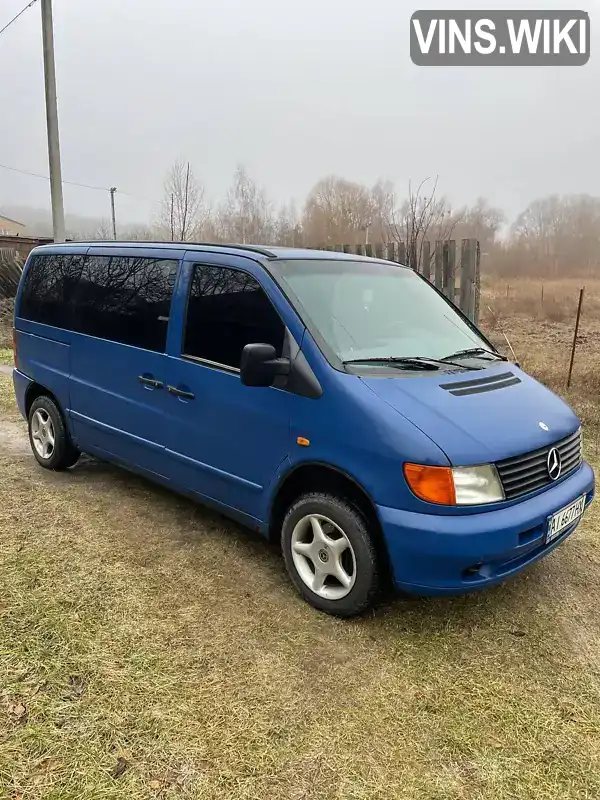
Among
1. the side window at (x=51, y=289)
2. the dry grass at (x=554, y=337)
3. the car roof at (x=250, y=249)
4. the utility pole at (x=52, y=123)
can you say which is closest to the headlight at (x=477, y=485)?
the car roof at (x=250, y=249)

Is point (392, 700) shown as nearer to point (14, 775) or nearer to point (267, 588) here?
point (267, 588)

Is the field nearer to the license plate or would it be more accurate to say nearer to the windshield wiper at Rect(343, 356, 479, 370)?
the license plate

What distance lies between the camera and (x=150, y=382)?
3.91 metres

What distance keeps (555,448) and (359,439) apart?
106 centimetres

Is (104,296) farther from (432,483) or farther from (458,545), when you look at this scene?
(458,545)

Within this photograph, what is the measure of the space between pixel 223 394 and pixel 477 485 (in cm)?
150

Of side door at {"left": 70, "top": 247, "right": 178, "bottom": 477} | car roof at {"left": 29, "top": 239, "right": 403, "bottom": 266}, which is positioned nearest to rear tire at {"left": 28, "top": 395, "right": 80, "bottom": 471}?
side door at {"left": 70, "top": 247, "right": 178, "bottom": 477}

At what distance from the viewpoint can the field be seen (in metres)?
2.12

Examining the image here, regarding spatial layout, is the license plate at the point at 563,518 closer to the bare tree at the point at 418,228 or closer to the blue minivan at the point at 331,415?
the blue minivan at the point at 331,415

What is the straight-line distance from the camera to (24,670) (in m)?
2.59

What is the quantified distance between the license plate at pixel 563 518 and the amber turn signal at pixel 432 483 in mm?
634

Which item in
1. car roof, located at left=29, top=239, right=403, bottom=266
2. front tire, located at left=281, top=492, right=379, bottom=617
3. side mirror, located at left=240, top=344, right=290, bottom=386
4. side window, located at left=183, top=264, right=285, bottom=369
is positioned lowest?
front tire, located at left=281, top=492, right=379, bottom=617

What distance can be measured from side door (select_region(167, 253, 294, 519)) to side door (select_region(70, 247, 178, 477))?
0.19 m

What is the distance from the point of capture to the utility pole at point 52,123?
405 inches
